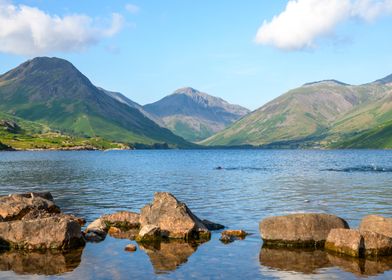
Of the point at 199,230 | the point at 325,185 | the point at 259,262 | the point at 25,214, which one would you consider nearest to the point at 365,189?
the point at 325,185

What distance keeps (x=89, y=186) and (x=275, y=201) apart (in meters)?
40.4

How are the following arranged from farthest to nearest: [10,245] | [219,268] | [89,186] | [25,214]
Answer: [89,186] → [25,214] → [10,245] → [219,268]

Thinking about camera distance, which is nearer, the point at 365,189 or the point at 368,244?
the point at 368,244

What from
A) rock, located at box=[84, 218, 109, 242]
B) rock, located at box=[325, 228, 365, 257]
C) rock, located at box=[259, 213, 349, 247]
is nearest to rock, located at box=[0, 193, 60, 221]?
rock, located at box=[84, 218, 109, 242]

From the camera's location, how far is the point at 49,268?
31.8 m

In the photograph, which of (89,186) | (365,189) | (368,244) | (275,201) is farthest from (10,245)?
(365,189)

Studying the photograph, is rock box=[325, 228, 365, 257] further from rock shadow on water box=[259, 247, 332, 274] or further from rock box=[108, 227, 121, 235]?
rock box=[108, 227, 121, 235]

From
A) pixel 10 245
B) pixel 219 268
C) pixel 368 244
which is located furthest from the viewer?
pixel 10 245

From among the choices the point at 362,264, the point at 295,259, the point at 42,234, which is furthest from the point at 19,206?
the point at 362,264

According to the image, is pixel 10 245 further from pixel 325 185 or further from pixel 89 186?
pixel 325 185

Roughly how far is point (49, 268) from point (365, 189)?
65056mm

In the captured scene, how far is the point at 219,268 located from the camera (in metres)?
31.3

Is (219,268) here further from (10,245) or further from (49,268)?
(10,245)

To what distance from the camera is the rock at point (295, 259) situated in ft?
104
